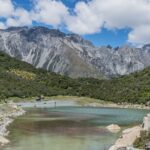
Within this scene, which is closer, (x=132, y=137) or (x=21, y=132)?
(x=132, y=137)

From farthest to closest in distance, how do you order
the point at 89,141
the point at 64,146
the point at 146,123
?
the point at 89,141 → the point at 64,146 → the point at 146,123

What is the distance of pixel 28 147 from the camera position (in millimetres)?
65250

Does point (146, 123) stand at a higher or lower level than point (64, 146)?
higher

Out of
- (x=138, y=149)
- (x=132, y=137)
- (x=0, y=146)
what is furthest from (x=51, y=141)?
(x=138, y=149)

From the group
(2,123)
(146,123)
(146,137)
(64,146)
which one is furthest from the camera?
(2,123)

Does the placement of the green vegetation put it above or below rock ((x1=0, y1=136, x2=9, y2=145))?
above

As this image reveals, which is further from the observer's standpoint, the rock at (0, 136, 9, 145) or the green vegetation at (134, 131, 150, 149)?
the rock at (0, 136, 9, 145)

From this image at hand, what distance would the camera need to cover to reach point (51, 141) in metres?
72.8

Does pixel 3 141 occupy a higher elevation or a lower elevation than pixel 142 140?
lower

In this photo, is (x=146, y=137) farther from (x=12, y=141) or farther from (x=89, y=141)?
(x=12, y=141)

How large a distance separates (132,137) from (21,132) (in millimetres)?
27581

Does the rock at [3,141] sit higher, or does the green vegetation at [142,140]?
the green vegetation at [142,140]

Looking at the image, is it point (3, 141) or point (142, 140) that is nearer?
point (142, 140)

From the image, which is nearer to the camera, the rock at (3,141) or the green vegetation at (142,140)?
the green vegetation at (142,140)
